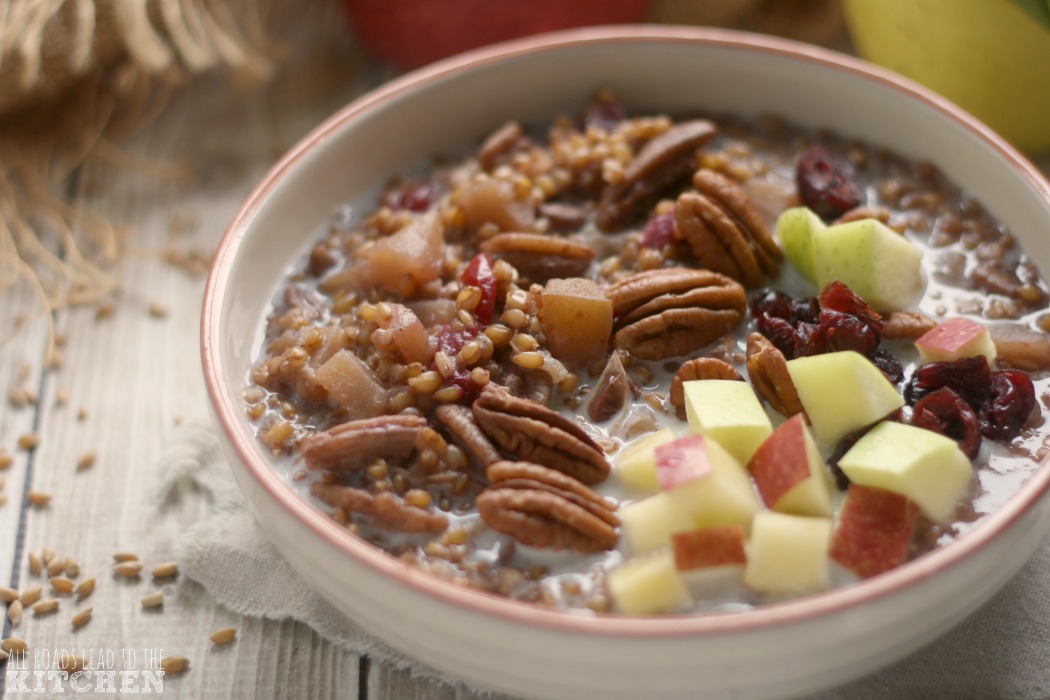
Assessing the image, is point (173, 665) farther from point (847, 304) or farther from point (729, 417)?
point (847, 304)

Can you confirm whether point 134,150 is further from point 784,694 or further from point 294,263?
point 784,694

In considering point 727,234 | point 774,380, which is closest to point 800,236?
point 727,234

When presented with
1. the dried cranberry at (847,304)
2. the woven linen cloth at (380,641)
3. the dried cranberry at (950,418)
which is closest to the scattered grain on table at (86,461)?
the woven linen cloth at (380,641)

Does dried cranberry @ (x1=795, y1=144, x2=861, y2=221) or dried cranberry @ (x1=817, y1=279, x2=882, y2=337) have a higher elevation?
dried cranberry @ (x1=795, y1=144, x2=861, y2=221)

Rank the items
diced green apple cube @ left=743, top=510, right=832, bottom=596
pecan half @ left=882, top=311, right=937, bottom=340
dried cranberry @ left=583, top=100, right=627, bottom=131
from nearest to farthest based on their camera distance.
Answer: diced green apple cube @ left=743, top=510, right=832, bottom=596 < pecan half @ left=882, top=311, right=937, bottom=340 < dried cranberry @ left=583, top=100, right=627, bottom=131

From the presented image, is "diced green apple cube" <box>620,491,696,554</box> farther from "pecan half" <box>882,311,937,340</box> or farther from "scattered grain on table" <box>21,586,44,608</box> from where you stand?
"scattered grain on table" <box>21,586,44,608</box>

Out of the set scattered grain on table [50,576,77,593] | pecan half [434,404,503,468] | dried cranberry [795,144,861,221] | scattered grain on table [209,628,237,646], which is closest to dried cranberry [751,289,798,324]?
dried cranberry [795,144,861,221]

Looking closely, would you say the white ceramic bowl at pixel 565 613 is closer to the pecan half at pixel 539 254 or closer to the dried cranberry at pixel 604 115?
the dried cranberry at pixel 604 115
